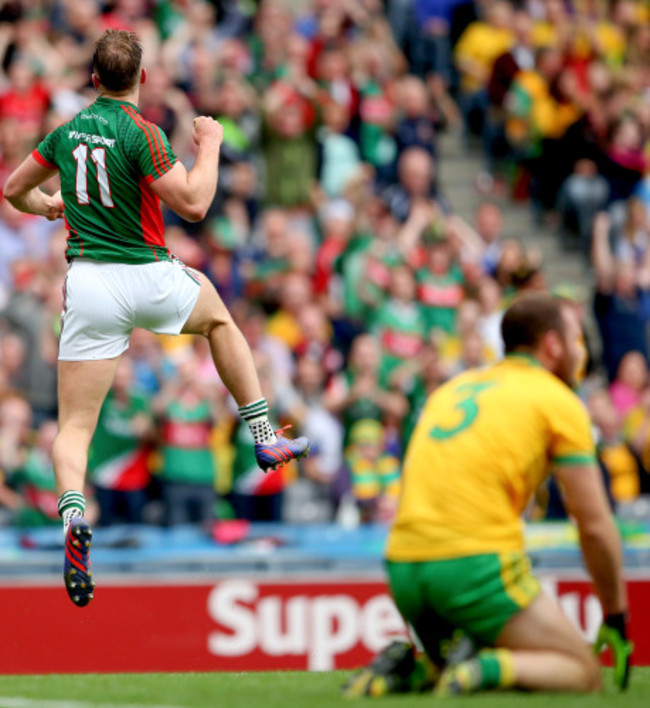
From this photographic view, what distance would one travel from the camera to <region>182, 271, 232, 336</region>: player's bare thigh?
6891 millimetres

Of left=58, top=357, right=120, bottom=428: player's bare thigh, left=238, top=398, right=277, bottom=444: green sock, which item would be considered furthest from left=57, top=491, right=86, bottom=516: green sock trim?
left=238, top=398, right=277, bottom=444: green sock

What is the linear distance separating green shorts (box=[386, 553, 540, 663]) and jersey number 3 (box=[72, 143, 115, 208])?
202 cm

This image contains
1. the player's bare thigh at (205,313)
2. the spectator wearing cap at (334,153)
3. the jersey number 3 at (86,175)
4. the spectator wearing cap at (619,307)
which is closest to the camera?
the jersey number 3 at (86,175)

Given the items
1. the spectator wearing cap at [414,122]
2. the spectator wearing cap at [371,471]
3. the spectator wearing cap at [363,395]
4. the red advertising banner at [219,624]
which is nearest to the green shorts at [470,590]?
the red advertising banner at [219,624]

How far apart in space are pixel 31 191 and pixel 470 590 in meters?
2.77

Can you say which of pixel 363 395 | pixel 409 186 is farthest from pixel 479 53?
pixel 363 395

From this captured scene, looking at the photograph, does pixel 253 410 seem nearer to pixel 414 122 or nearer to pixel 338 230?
pixel 338 230

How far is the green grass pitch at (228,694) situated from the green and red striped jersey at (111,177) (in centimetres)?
181

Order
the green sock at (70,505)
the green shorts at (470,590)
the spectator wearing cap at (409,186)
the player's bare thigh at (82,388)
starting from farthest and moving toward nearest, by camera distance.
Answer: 1. the spectator wearing cap at (409,186)
2. the player's bare thigh at (82,388)
3. the green sock at (70,505)
4. the green shorts at (470,590)

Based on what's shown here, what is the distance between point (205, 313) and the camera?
6914 mm

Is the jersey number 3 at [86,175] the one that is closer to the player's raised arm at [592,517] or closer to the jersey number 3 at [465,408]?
the jersey number 3 at [465,408]

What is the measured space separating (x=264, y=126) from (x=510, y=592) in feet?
31.2

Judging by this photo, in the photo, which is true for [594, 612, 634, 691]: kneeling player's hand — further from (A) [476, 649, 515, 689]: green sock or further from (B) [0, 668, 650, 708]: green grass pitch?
(A) [476, 649, 515, 689]: green sock

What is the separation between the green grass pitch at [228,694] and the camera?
550cm
